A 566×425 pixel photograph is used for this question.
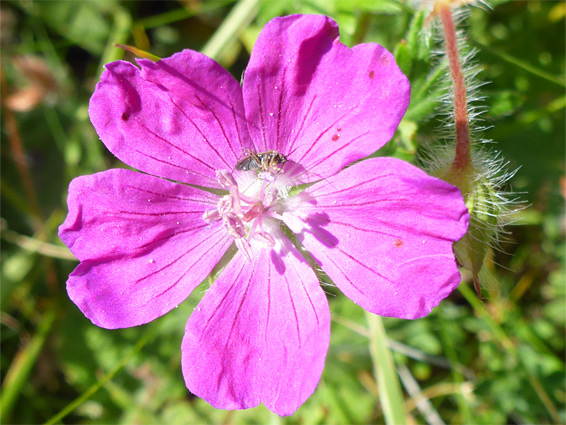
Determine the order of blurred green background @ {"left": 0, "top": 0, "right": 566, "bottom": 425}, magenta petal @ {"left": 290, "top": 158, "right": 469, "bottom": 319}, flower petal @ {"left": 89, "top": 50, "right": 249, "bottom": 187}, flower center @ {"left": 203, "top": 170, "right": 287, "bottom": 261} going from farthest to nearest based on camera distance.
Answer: blurred green background @ {"left": 0, "top": 0, "right": 566, "bottom": 425}
flower center @ {"left": 203, "top": 170, "right": 287, "bottom": 261}
flower petal @ {"left": 89, "top": 50, "right": 249, "bottom": 187}
magenta petal @ {"left": 290, "top": 158, "right": 469, "bottom": 319}

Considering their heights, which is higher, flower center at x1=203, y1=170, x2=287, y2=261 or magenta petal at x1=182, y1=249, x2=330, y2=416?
flower center at x1=203, y1=170, x2=287, y2=261

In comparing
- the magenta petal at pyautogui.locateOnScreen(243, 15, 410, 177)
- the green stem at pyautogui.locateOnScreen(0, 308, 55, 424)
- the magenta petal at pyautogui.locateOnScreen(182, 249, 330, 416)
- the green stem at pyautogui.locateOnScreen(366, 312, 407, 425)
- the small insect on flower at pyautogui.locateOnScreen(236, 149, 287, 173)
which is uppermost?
the magenta petal at pyautogui.locateOnScreen(243, 15, 410, 177)

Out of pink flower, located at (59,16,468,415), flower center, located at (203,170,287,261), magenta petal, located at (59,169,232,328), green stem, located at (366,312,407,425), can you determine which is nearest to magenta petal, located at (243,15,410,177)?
pink flower, located at (59,16,468,415)

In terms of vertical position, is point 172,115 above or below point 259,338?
above

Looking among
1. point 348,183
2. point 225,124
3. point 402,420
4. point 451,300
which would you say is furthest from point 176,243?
point 451,300

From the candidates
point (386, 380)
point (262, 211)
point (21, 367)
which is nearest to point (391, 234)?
point (262, 211)

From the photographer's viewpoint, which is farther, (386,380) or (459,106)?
(386,380)

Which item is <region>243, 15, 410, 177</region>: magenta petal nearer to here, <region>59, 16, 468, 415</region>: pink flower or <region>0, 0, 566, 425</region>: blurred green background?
<region>59, 16, 468, 415</region>: pink flower

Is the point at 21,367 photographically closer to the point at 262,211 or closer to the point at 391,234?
the point at 262,211
